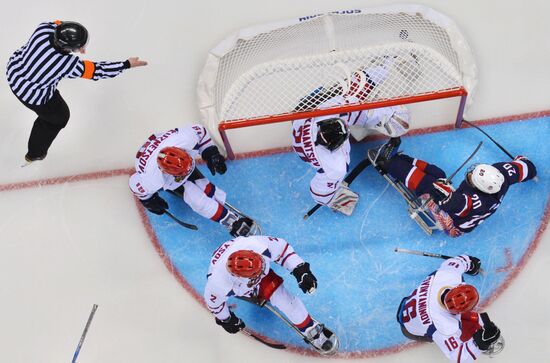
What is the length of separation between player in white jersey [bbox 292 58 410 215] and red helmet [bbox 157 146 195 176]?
0.80 m

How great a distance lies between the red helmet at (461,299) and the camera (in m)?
3.79

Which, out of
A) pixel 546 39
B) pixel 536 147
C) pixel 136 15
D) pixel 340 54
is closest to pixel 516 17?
pixel 546 39

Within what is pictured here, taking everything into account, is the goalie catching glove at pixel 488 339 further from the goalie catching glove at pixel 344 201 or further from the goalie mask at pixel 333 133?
the goalie mask at pixel 333 133

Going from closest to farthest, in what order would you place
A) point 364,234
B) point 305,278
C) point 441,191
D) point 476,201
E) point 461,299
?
1. point 461,299
2. point 305,278
3. point 476,201
4. point 441,191
5. point 364,234

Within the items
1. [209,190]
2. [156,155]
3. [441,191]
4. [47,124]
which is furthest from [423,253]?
[47,124]

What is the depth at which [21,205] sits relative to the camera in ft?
16.5

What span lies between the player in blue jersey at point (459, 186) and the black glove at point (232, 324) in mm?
1554

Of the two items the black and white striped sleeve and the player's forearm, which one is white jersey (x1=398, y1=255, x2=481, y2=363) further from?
the black and white striped sleeve

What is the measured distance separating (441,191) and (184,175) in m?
1.80

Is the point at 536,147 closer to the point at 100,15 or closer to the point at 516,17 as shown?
the point at 516,17

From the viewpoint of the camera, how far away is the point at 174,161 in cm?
415

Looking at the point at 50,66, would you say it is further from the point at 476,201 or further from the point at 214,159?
the point at 476,201

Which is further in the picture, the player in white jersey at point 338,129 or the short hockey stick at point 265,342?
the short hockey stick at point 265,342

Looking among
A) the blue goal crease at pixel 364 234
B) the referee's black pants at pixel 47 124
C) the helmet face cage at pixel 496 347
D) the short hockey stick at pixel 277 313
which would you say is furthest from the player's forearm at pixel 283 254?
the referee's black pants at pixel 47 124
